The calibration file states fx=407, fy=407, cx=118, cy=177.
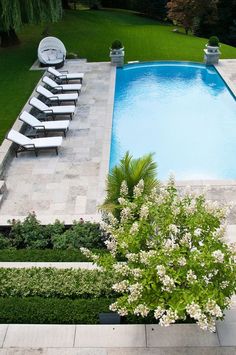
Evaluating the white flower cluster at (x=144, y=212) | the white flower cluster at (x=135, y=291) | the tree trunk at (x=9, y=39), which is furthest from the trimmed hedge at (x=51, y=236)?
the tree trunk at (x=9, y=39)

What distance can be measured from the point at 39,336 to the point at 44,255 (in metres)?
2.20

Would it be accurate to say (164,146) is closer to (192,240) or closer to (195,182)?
(195,182)

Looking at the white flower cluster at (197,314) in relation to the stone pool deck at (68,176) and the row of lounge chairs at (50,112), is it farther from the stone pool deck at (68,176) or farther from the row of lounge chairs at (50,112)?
the row of lounge chairs at (50,112)

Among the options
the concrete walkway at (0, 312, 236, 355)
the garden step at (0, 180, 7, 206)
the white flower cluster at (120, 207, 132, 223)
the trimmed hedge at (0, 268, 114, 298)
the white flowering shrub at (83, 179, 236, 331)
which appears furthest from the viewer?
the garden step at (0, 180, 7, 206)

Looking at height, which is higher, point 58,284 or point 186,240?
point 186,240

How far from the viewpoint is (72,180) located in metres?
11.9

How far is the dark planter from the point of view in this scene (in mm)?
6413

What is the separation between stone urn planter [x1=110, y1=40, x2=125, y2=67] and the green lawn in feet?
5.09

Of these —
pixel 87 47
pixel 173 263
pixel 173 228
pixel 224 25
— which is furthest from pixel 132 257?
pixel 224 25

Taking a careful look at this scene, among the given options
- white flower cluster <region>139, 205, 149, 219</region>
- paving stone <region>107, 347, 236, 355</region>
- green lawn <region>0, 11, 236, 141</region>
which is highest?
white flower cluster <region>139, 205, 149, 219</region>

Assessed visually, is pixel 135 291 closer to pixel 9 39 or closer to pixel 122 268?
pixel 122 268

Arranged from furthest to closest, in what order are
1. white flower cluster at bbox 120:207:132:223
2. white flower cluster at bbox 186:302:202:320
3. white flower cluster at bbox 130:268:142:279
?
white flower cluster at bbox 120:207:132:223 < white flower cluster at bbox 130:268:142:279 < white flower cluster at bbox 186:302:202:320

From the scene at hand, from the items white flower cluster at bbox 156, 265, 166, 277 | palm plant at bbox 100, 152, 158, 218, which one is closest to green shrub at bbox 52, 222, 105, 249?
palm plant at bbox 100, 152, 158, 218

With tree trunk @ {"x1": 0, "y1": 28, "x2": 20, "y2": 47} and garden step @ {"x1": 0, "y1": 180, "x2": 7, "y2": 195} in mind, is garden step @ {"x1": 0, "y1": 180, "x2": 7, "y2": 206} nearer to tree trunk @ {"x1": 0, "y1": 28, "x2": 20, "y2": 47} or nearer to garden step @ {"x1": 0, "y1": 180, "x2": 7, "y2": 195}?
garden step @ {"x1": 0, "y1": 180, "x2": 7, "y2": 195}
